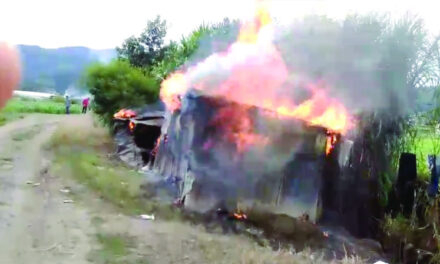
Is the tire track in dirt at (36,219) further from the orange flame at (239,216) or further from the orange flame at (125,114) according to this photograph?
the orange flame at (125,114)

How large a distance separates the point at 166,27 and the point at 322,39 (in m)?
12.5

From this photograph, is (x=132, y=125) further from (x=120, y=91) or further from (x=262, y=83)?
(x=262, y=83)

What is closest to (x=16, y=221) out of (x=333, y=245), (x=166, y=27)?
(x=333, y=245)

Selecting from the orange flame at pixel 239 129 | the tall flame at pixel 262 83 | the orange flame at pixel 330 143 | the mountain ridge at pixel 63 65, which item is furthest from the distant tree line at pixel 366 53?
the mountain ridge at pixel 63 65

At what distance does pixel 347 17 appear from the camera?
32.2 ft

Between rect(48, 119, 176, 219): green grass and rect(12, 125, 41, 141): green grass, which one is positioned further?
rect(12, 125, 41, 141): green grass

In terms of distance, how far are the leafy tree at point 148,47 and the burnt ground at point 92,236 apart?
39.5 ft

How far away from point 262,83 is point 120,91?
8297 mm

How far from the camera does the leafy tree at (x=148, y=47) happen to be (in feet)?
69.6

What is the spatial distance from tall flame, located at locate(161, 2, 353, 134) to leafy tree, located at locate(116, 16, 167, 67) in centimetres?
1135

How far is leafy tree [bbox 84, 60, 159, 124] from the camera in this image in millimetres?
16609

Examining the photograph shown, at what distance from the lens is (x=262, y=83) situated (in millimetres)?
9484

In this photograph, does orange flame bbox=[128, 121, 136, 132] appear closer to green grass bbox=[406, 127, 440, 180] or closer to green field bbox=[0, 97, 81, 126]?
green grass bbox=[406, 127, 440, 180]

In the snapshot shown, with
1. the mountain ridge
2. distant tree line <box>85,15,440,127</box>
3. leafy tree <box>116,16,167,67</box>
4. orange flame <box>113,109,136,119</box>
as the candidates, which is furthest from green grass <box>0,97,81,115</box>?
leafy tree <box>116,16,167,67</box>
